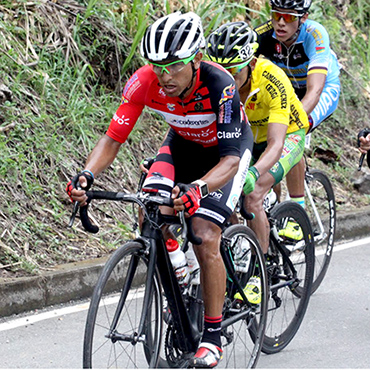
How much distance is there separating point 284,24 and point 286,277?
92.1 inches

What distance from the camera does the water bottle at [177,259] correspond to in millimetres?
4348

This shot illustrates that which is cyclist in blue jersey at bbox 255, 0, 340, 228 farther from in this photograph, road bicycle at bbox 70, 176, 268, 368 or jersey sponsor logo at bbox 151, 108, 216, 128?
jersey sponsor logo at bbox 151, 108, 216, 128

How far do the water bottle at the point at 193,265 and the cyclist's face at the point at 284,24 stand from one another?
9.51ft

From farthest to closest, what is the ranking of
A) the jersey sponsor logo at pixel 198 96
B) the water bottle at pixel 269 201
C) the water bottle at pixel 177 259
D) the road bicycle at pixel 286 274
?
the water bottle at pixel 269 201 < the road bicycle at pixel 286 274 < the jersey sponsor logo at pixel 198 96 < the water bottle at pixel 177 259

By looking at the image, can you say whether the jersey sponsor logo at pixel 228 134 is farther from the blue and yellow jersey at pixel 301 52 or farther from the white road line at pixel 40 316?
the blue and yellow jersey at pixel 301 52

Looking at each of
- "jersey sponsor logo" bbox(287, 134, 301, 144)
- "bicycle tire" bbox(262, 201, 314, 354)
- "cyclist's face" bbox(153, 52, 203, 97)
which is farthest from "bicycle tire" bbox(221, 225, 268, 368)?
"jersey sponsor logo" bbox(287, 134, 301, 144)

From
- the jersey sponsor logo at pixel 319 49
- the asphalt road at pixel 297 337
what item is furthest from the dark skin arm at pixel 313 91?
the asphalt road at pixel 297 337

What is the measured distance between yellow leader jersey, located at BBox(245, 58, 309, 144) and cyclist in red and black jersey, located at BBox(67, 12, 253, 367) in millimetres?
865

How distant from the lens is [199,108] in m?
4.54

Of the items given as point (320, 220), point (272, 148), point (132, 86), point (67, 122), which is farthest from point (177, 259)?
point (67, 122)

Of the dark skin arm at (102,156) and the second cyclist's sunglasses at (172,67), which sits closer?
the second cyclist's sunglasses at (172,67)

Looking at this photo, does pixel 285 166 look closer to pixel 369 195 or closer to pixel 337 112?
pixel 369 195

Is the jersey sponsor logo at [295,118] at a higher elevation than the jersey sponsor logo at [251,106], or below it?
below

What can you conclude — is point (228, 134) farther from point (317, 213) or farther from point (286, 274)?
point (317, 213)
